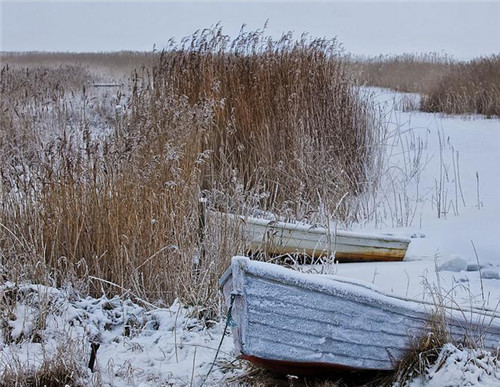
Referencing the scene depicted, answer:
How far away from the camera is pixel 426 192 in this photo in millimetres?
7738

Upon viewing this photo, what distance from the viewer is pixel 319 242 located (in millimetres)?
4949

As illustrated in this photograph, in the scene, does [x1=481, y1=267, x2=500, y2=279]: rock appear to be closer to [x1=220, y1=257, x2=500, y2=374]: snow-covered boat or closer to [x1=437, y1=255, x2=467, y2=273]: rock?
[x1=437, y1=255, x2=467, y2=273]: rock

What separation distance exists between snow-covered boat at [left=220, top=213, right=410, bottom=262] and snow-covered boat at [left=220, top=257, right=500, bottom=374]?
4.92 feet

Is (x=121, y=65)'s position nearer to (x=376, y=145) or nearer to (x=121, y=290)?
(x=376, y=145)

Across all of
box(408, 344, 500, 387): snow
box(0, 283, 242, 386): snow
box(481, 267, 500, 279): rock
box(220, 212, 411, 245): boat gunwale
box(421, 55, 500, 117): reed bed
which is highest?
box(421, 55, 500, 117): reed bed

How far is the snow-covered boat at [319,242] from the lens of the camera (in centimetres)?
484

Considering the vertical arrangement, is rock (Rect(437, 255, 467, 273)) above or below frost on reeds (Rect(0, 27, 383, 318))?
below

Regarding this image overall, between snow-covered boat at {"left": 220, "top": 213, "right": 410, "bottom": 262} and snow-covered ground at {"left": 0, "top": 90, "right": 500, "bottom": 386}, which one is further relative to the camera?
snow-covered boat at {"left": 220, "top": 213, "right": 410, "bottom": 262}

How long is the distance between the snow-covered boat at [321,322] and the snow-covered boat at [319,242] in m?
1.50

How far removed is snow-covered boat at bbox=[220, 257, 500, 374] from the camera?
295 centimetres

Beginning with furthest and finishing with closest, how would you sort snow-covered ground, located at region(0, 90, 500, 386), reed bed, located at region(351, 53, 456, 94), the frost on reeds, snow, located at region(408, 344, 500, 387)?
reed bed, located at region(351, 53, 456, 94) < the frost on reeds < snow-covered ground, located at region(0, 90, 500, 386) < snow, located at region(408, 344, 500, 387)

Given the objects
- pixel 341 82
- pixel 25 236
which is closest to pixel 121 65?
pixel 341 82

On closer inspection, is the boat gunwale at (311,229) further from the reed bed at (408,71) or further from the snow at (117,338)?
the reed bed at (408,71)

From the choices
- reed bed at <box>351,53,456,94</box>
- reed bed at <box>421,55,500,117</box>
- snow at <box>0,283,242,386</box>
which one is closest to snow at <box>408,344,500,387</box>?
snow at <box>0,283,242,386</box>
